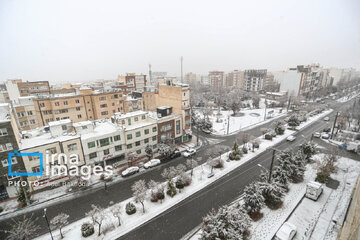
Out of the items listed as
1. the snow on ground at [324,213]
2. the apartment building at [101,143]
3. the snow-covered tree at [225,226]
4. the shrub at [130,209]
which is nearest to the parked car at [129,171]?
the apartment building at [101,143]

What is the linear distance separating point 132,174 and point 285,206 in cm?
2518

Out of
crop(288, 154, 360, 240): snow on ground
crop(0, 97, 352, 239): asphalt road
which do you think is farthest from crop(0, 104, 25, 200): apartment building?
crop(288, 154, 360, 240): snow on ground

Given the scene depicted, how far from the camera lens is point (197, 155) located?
38531 millimetres

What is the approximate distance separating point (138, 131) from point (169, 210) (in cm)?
1820

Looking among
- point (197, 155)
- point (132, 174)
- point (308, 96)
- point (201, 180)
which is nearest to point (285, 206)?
point (201, 180)

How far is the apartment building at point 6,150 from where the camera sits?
24062 mm

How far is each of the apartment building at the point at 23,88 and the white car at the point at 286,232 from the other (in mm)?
79199

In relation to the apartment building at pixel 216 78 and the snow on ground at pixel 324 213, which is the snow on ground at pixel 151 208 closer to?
the snow on ground at pixel 324 213

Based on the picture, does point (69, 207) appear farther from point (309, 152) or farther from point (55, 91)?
point (55, 91)

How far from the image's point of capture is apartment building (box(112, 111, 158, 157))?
35.2 meters

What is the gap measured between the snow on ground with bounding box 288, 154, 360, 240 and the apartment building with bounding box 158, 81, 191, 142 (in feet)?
95.3

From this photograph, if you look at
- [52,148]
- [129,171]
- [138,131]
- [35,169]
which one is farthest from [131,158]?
[35,169]

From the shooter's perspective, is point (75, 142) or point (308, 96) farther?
point (308, 96)
